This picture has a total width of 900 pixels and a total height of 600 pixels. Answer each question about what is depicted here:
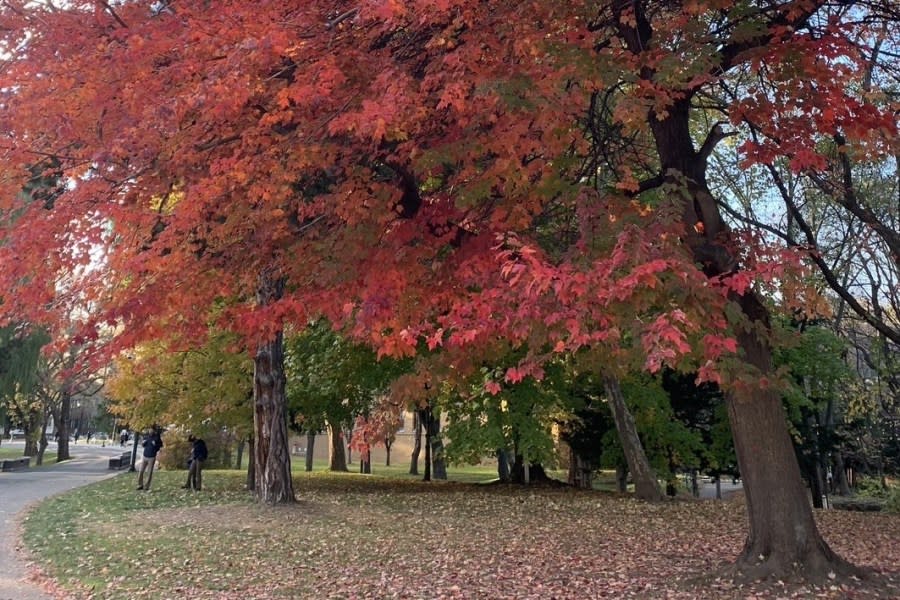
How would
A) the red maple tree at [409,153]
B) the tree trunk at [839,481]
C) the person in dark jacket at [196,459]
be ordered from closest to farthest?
the red maple tree at [409,153], the person in dark jacket at [196,459], the tree trunk at [839,481]

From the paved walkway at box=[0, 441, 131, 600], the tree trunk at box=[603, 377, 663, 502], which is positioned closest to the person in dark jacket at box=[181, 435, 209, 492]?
the paved walkway at box=[0, 441, 131, 600]

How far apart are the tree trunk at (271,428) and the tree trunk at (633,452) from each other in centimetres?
704

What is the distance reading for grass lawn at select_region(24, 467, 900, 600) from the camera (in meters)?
6.93

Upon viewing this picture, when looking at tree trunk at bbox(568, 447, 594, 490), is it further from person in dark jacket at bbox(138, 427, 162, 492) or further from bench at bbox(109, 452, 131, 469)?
bench at bbox(109, 452, 131, 469)

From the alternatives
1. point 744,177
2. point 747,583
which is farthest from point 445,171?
point 744,177

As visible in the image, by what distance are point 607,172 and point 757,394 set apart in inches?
174

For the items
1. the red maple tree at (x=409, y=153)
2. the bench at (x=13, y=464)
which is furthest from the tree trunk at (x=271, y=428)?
the bench at (x=13, y=464)

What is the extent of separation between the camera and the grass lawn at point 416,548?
6926 millimetres

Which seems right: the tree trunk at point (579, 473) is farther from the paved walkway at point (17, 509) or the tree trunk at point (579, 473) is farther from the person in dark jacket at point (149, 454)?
the paved walkway at point (17, 509)

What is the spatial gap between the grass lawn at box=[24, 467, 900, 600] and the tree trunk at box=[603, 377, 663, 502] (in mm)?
834

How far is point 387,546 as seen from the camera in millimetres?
9391

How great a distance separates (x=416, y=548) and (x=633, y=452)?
26.3 ft

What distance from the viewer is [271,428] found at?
46.9ft

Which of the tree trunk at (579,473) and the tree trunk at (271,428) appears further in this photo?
the tree trunk at (579,473)
